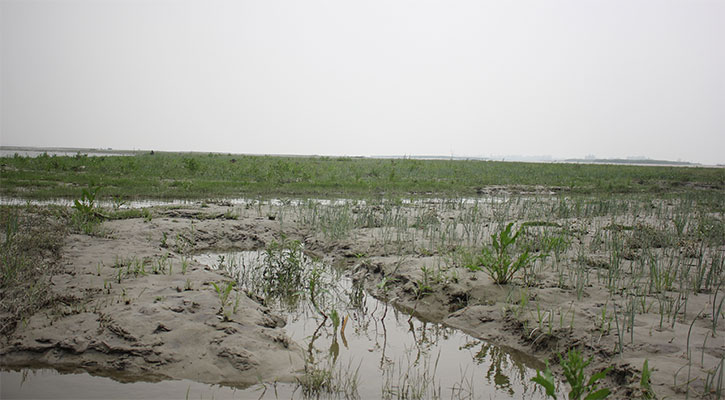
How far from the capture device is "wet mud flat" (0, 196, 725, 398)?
339 centimetres

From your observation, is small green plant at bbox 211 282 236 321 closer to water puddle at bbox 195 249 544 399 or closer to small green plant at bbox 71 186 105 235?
water puddle at bbox 195 249 544 399

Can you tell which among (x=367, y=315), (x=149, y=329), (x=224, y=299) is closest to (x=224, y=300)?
(x=224, y=299)

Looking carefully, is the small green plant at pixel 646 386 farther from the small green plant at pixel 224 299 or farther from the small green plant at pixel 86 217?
the small green plant at pixel 86 217

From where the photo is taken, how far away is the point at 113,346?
354cm

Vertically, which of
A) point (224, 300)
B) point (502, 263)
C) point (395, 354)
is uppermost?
point (502, 263)

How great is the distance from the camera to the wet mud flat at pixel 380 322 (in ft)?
11.1

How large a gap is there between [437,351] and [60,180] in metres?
16.2

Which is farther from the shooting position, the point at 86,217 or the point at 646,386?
the point at 86,217

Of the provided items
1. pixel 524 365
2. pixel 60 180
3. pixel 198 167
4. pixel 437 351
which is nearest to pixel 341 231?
pixel 437 351

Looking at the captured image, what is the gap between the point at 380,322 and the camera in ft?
15.9

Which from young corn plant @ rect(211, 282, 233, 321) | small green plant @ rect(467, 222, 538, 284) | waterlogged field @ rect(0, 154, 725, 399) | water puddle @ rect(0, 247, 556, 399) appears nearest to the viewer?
water puddle @ rect(0, 247, 556, 399)

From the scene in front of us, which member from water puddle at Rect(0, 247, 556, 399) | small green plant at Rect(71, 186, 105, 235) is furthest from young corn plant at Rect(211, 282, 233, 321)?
small green plant at Rect(71, 186, 105, 235)

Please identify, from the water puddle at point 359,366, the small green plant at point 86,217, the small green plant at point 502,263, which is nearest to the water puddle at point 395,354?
the water puddle at point 359,366

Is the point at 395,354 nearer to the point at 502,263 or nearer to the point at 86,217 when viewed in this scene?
the point at 502,263
